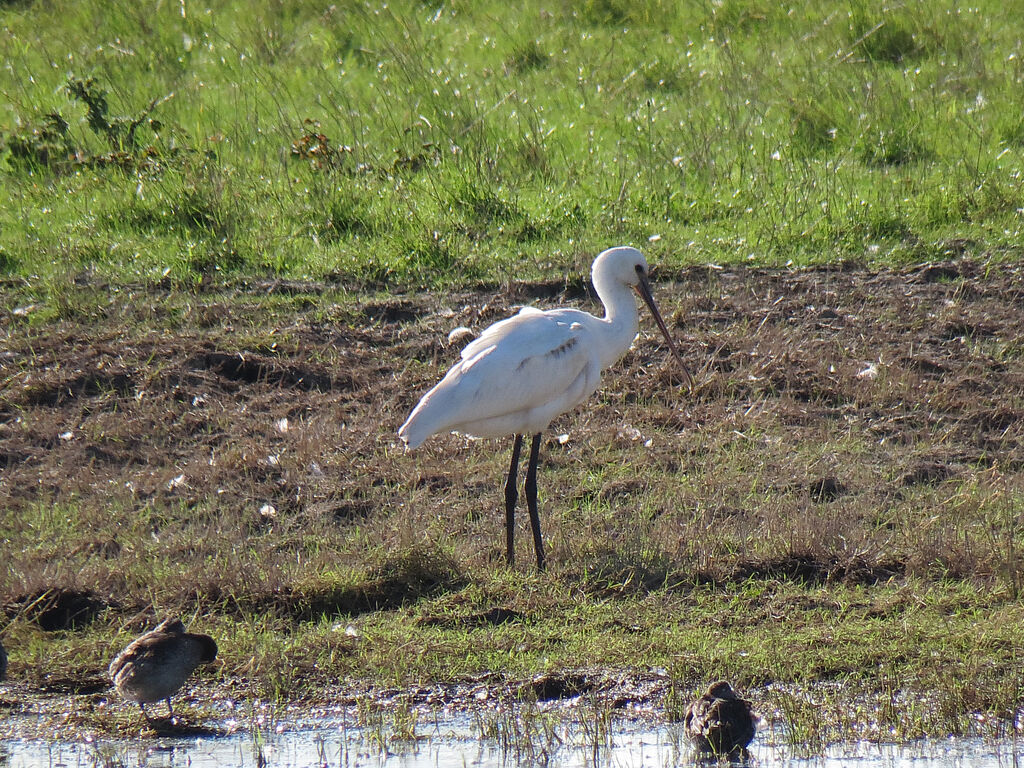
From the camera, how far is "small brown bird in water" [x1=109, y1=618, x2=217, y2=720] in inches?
200

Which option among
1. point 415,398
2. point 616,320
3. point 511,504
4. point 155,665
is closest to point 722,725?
point 155,665

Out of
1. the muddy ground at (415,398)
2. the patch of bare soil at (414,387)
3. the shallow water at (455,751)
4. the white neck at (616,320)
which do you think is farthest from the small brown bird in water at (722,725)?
the white neck at (616,320)

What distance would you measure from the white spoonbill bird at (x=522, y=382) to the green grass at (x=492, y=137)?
9.24ft

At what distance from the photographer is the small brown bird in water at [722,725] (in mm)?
4770

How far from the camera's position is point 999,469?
7547 millimetres

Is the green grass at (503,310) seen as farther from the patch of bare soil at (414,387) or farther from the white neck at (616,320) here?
the white neck at (616,320)

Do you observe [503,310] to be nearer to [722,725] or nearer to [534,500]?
[534,500]

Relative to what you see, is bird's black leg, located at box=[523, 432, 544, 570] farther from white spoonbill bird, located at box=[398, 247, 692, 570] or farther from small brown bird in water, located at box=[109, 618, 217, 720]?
small brown bird in water, located at box=[109, 618, 217, 720]

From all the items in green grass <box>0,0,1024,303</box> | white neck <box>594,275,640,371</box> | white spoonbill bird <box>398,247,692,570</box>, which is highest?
green grass <box>0,0,1024,303</box>

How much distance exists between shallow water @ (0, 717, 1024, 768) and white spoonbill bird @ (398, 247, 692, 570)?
5.19 feet

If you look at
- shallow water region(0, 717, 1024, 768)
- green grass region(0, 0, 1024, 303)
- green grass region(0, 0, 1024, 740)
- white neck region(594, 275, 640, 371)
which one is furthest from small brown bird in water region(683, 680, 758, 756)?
green grass region(0, 0, 1024, 303)

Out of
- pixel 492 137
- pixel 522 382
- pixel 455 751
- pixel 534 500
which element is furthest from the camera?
pixel 492 137

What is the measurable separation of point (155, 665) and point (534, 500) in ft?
7.83

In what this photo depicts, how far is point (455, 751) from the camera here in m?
5.04
